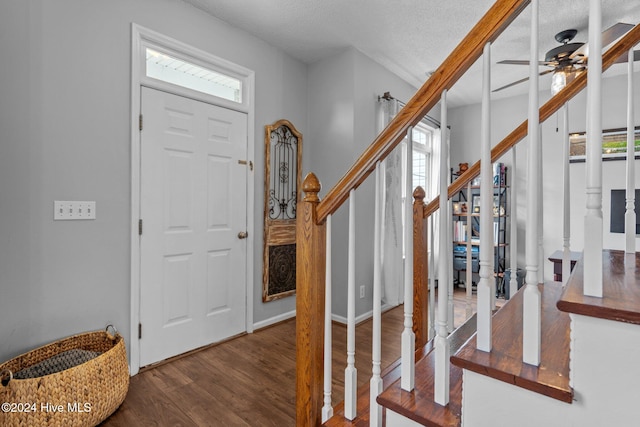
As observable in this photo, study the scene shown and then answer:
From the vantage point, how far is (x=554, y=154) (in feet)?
13.6

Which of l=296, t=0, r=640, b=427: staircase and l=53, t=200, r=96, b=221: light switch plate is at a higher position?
l=53, t=200, r=96, b=221: light switch plate

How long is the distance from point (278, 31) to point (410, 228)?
2.61 metres

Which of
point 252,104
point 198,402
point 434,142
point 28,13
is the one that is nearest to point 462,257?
point 434,142

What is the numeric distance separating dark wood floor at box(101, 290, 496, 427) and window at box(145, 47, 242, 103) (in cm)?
213

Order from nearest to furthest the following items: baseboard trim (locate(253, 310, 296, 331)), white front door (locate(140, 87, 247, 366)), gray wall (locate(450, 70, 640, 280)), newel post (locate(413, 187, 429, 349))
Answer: newel post (locate(413, 187, 429, 349))
white front door (locate(140, 87, 247, 366))
baseboard trim (locate(253, 310, 296, 331))
gray wall (locate(450, 70, 640, 280))

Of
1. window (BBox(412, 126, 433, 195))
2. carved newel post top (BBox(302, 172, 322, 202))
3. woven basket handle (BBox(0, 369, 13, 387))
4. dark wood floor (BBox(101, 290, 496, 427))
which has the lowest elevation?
dark wood floor (BBox(101, 290, 496, 427))

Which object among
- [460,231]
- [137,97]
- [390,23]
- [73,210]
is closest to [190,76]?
[137,97]

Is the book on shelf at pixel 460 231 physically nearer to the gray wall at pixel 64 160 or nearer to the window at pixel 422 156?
the window at pixel 422 156

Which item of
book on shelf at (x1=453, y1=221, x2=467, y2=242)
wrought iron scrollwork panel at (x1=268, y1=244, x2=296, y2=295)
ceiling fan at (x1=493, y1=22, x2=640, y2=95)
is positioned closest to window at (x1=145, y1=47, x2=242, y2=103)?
wrought iron scrollwork panel at (x1=268, y1=244, x2=296, y2=295)

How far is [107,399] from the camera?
1723mm

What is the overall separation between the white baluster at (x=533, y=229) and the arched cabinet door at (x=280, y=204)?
2.52m

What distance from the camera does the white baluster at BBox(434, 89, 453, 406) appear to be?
0.93 metres

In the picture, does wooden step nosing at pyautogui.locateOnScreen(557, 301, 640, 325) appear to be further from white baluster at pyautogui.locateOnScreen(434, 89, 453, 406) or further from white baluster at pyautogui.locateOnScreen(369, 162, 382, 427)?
white baluster at pyautogui.locateOnScreen(369, 162, 382, 427)

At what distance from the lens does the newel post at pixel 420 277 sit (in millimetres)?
1903
